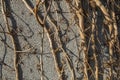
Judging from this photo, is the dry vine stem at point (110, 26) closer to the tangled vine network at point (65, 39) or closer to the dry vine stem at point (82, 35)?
the tangled vine network at point (65, 39)

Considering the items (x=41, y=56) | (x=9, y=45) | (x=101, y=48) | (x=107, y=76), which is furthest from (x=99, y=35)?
(x=9, y=45)

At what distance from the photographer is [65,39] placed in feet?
7.98

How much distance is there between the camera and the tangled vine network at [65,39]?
2320 millimetres

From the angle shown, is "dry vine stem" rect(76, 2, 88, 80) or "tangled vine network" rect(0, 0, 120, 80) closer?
"tangled vine network" rect(0, 0, 120, 80)

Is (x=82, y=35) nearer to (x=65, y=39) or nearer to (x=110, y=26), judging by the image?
(x=65, y=39)

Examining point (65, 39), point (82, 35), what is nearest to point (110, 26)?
point (82, 35)

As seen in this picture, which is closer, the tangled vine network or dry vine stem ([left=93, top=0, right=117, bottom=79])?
the tangled vine network

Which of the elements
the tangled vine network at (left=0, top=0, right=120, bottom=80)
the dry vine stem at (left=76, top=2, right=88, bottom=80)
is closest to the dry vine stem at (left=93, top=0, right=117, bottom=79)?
the tangled vine network at (left=0, top=0, right=120, bottom=80)

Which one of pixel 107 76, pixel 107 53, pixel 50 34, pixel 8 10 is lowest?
pixel 107 76

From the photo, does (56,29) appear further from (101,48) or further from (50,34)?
(101,48)

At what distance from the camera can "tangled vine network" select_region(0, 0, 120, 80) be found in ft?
7.61

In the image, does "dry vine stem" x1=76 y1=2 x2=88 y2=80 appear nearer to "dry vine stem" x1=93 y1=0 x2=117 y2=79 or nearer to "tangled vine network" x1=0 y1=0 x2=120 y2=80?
"tangled vine network" x1=0 y1=0 x2=120 y2=80

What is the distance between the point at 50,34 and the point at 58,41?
3.1 inches

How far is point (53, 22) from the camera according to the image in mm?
2393
